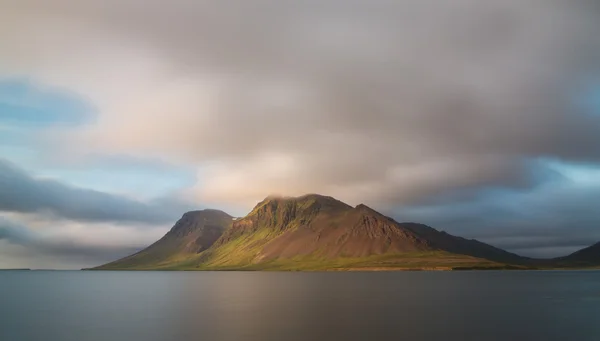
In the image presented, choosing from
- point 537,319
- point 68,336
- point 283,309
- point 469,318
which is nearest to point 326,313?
point 283,309

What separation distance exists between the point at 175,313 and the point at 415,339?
55371 millimetres

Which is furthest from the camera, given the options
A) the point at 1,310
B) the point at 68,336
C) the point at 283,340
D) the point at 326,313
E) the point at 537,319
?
the point at 1,310

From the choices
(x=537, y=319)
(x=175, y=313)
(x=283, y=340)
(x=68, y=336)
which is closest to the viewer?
(x=283, y=340)

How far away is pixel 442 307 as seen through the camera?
98.1 metres

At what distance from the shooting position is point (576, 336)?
6162 centimetres

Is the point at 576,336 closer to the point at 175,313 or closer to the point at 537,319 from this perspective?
the point at 537,319

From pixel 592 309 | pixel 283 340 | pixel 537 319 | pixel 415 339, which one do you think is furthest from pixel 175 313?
pixel 592 309

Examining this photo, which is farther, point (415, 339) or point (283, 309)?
point (283, 309)

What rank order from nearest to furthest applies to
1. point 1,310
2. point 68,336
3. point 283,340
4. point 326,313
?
point 283,340, point 68,336, point 326,313, point 1,310

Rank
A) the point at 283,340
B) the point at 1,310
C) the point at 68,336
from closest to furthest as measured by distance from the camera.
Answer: the point at 283,340
the point at 68,336
the point at 1,310

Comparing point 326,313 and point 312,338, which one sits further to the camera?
point 326,313

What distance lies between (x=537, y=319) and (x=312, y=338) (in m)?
44.8

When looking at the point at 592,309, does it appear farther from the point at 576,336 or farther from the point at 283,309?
the point at 283,309

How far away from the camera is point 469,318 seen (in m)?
79.2
